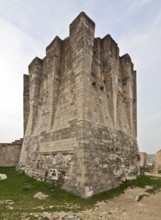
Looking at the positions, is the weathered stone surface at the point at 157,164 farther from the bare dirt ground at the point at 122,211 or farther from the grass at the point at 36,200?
the bare dirt ground at the point at 122,211

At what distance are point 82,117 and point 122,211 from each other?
4329 mm

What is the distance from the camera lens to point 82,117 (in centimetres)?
883

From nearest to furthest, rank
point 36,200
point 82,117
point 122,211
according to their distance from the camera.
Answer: point 122,211
point 36,200
point 82,117

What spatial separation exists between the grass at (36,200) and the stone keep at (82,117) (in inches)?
15.5

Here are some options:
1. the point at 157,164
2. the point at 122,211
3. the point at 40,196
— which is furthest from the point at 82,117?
the point at 157,164

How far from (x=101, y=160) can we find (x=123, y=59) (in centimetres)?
943

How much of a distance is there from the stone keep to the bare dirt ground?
1.03m

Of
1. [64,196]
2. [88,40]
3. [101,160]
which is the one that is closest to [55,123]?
[101,160]

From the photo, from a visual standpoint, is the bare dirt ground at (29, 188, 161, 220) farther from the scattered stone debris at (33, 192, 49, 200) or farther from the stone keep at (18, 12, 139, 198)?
the scattered stone debris at (33, 192, 49, 200)

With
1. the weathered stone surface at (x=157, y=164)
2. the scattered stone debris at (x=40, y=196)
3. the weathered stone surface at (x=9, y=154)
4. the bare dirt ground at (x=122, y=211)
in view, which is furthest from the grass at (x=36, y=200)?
the weathered stone surface at (x=157, y=164)

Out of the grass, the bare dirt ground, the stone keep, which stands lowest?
the bare dirt ground

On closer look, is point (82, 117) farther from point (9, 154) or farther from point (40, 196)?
point (9, 154)

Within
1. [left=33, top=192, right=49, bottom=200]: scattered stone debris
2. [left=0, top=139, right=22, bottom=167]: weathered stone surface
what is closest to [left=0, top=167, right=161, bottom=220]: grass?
[left=33, top=192, right=49, bottom=200]: scattered stone debris

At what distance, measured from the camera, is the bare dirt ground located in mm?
5672
